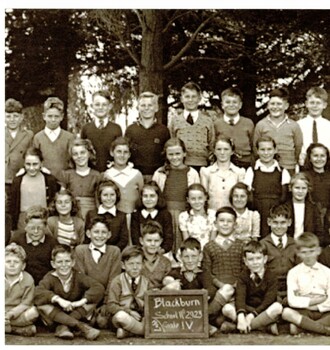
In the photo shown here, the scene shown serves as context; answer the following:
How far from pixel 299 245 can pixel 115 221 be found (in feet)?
4.62

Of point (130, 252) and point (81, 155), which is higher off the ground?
point (81, 155)

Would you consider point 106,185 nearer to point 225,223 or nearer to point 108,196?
point 108,196

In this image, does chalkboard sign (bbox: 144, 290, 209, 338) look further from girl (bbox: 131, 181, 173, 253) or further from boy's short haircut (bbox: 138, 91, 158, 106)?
boy's short haircut (bbox: 138, 91, 158, 106)

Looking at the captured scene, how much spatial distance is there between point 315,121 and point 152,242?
161cm

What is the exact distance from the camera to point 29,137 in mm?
5371

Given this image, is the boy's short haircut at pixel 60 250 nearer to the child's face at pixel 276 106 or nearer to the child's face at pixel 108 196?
the child's face at pixel 108 196

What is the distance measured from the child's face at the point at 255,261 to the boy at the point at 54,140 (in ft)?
5.18

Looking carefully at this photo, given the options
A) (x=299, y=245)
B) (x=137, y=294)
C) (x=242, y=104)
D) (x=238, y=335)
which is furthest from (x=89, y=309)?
(x=242, y=104)

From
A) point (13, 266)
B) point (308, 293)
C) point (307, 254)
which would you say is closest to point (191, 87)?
point (307, 254)

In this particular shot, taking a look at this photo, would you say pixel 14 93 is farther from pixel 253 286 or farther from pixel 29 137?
pixel 253 286

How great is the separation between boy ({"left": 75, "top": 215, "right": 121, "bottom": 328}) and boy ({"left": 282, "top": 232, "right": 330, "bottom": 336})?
1.32 m

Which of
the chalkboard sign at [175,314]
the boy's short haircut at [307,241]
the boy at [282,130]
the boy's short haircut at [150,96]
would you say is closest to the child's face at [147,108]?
the boy's short haircut at [150,96]

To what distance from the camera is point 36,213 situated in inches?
203

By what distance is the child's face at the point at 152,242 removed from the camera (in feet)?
16.7
